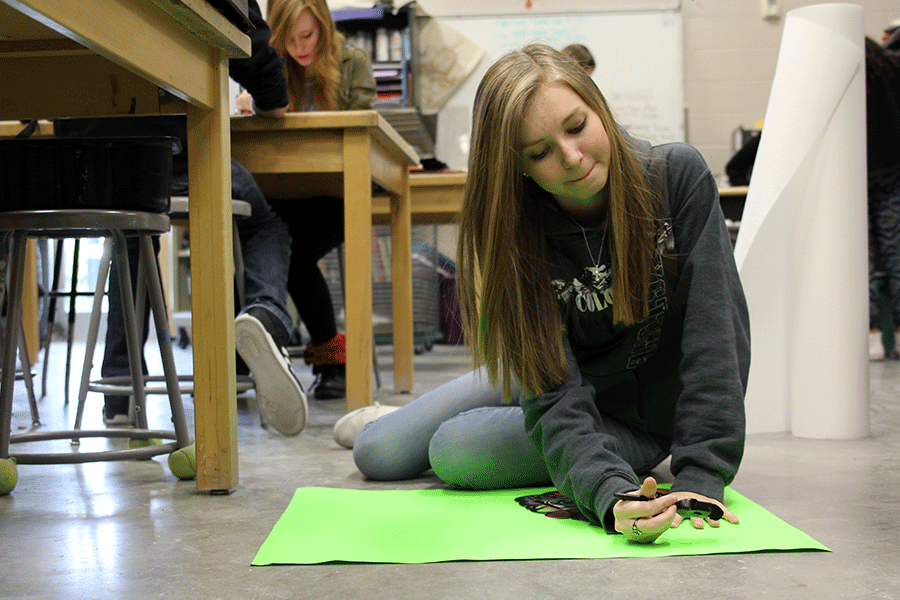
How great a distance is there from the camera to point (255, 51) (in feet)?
5.68

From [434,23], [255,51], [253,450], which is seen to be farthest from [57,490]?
[434,23]

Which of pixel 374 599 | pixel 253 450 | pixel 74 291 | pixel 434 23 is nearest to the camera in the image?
pixel 374 599

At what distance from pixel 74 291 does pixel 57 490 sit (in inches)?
68.6

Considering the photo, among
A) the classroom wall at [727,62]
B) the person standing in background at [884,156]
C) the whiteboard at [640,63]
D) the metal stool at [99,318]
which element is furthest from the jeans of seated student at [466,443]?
the classroom wall at [727,62]

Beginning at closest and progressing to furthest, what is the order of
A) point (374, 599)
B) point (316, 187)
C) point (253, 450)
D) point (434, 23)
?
point (374, 599) < point (253, 450) < point (316, 187) < point (434, 23)

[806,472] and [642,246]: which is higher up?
[642,246]

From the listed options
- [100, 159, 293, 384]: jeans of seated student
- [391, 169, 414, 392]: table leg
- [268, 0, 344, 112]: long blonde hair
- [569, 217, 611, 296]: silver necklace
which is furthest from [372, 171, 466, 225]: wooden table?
[569, 217, 611, 296]: silver necklace

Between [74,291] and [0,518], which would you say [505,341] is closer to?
[0,518]

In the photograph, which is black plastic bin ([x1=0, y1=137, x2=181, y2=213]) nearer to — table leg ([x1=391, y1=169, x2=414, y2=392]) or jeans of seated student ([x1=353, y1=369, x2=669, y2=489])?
jeans of seated student ([x1=353, y1=369, x2=669, y2=489])

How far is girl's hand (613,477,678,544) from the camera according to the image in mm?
870

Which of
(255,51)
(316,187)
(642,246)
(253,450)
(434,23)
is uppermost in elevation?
(434,23)

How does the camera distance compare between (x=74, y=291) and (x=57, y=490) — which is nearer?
(x=57, y=490)

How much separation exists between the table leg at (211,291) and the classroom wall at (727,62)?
4.27 metres

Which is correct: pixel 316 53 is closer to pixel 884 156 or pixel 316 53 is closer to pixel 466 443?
pixel 466 443
